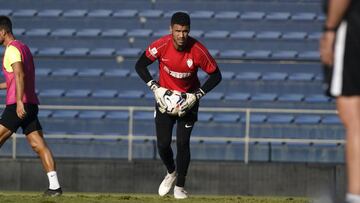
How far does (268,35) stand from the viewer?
21.8 metres

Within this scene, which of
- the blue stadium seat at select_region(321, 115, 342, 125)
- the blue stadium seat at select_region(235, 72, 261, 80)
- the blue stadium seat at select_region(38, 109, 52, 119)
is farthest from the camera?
the blue stadium seat at select_region(235, 72, 261, 80)

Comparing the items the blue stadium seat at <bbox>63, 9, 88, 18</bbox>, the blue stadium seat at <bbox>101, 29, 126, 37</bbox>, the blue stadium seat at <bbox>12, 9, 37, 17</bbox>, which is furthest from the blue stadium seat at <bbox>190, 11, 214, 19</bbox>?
the blue stadium seat at <bbox>12, 9, 37, 17</bbox>

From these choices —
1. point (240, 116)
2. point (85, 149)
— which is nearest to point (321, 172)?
point (240, 116)

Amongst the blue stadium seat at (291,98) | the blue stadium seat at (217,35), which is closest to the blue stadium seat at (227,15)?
the blue stadium seat at (217,35)

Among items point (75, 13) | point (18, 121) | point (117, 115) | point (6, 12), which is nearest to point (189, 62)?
point (18, 121)

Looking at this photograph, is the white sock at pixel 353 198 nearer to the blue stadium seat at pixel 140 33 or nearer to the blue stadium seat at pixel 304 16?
the blue stadium seat at pixel 140 33

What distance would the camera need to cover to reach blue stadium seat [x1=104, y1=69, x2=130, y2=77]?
2117cm

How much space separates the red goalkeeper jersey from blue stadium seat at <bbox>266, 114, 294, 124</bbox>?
25.1 ft

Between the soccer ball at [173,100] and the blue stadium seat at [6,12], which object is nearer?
the soccer ball at [173,100]

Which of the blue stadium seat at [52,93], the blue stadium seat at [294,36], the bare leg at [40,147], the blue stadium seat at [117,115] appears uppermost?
the blue stadium seat at [294,36]

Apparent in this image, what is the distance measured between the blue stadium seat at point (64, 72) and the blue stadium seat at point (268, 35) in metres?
3.53

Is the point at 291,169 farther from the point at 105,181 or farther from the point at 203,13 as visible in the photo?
the point at 203,13

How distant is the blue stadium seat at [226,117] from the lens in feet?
64.8

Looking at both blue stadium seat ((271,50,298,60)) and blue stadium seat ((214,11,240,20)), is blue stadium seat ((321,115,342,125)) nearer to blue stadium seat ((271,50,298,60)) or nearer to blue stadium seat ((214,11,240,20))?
blue stadium seat ((271,50,298,60))
